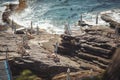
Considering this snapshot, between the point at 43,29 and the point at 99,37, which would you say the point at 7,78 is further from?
the point at 43,29

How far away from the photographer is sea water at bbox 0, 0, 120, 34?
56.2 meters

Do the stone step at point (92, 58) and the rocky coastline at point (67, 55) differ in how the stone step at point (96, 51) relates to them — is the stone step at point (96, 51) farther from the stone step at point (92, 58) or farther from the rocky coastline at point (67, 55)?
the stone step at point (92, 58)

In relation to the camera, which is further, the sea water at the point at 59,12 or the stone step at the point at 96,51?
the sea water at the point at 59,12

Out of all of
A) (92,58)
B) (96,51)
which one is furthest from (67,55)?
(96,51)

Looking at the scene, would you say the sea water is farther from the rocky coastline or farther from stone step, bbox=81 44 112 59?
stone step, bbox=81 44 112 59

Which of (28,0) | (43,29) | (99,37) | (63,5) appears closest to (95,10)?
(63,5)

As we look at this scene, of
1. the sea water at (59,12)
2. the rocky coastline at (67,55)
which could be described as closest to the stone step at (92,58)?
the rocky coastline at (67,55)

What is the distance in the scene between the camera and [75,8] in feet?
213

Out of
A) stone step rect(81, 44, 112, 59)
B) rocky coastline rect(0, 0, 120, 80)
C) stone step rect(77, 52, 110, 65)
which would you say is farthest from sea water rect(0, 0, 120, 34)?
stone step rect(77, 52, 110, 65)

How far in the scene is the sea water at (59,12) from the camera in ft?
184

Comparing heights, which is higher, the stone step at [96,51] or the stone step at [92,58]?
the stone step at [96,51]

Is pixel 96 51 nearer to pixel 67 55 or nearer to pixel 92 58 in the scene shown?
pixel 92 58

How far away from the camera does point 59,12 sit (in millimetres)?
63094

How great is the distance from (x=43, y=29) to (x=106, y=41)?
2125 cm
